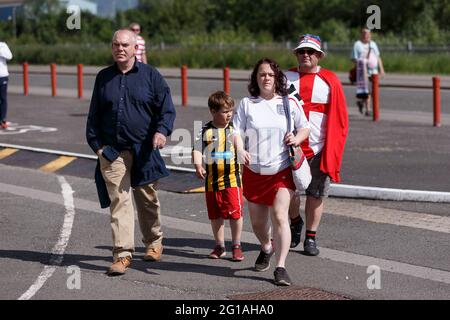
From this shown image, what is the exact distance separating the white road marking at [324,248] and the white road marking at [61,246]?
13cm

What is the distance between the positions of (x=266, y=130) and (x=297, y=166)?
369mm

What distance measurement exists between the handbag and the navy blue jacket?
1087mm

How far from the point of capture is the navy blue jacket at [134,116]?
8672 millimetres

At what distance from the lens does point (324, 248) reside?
9359 mm

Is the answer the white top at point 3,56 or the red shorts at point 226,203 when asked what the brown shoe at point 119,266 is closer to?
the red shorts at point 226,203

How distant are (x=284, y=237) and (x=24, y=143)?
1005 centimetres

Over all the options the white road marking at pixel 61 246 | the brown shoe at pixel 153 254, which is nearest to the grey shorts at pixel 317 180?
the brown shoe at pixel 153 254

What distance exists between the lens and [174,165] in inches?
565

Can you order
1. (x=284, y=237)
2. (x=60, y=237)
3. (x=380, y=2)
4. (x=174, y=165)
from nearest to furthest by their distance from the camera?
(x=284, y=237), (x=60, y=237), (x=174, y=165), (x=380, y=2)

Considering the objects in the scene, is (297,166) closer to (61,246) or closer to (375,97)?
(61,246)

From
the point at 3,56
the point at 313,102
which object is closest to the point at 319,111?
the point at 313,102
